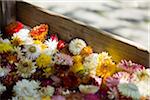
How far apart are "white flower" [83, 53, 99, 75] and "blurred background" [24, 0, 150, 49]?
36 centimetres

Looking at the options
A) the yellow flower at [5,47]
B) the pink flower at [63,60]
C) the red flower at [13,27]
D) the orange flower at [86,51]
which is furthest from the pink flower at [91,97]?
the red flower at [13,27]

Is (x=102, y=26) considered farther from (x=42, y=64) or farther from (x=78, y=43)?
(x=42, y=64)

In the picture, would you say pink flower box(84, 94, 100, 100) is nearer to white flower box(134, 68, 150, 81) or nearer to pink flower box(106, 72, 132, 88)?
pink flower box(106, 72, 132, 88)

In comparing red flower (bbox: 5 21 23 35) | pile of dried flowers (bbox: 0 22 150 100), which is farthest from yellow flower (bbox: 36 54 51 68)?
red flower (bbox: 5 21 23 35)

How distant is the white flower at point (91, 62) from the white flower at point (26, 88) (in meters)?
0.32

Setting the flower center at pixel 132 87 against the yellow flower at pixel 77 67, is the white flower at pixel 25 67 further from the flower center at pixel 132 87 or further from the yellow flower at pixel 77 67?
the flower center at pixel 132 87

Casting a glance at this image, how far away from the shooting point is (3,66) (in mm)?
2176

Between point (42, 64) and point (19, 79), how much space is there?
0.60ft

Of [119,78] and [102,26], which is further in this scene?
[102,26]

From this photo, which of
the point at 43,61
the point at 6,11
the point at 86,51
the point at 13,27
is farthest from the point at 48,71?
the point at 6,11

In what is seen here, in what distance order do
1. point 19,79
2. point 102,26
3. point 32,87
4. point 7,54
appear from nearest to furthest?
point 32,87 < point 19,79 < point 7,54 < point 102,26

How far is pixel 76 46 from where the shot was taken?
7.78 feet

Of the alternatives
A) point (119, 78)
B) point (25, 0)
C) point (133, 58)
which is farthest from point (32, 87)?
point (25, 0)

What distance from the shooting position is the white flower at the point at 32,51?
225cm
